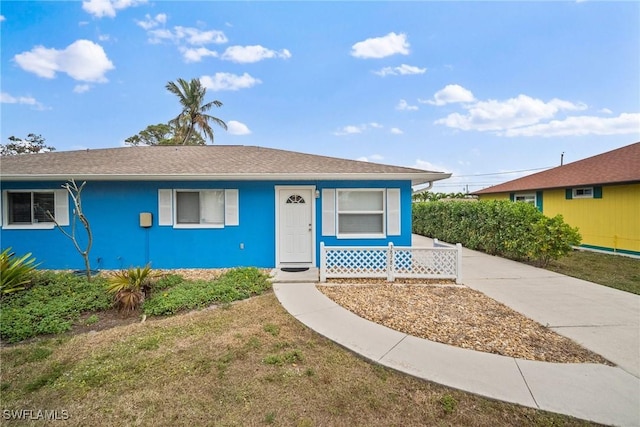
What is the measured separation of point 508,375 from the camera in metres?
2.88

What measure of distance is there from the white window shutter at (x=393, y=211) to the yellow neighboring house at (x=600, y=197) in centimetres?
819

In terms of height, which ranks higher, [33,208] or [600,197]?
[600,197]

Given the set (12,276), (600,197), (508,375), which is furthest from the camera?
(600,197)

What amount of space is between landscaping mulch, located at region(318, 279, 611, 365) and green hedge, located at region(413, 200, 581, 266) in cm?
410

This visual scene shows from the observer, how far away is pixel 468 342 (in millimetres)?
3621

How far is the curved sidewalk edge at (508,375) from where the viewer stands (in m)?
2.43

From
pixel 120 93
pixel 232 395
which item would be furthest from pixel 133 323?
pixel 120 93

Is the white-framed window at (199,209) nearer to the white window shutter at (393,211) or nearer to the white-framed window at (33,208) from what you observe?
the white-framed window at (33,208)

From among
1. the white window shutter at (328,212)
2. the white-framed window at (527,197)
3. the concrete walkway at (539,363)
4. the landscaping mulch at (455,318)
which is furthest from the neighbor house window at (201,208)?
the white-framed window at (527,197)

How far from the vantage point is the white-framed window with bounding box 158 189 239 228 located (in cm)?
745

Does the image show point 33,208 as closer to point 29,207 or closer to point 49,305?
point 29,207

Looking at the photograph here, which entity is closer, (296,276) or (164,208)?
(296,276)

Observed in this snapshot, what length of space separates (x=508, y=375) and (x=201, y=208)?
7.38 m

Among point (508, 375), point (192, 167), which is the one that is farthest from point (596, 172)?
point (192, 167)
